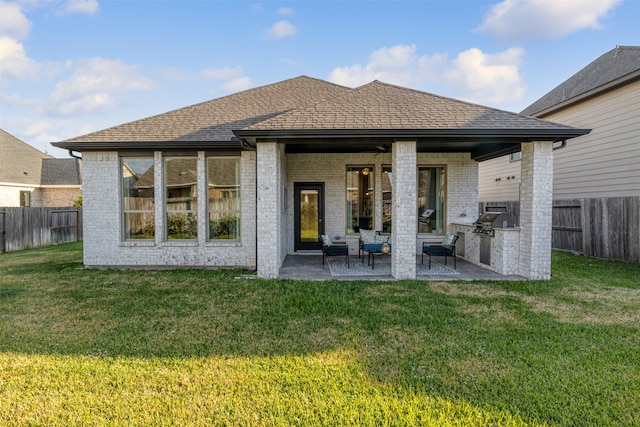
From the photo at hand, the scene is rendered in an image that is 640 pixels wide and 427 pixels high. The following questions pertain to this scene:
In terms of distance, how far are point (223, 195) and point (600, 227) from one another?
36.1 feet

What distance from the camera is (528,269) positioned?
287 inches

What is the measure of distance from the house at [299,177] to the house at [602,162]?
359cm

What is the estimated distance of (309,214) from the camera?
35.0 feet

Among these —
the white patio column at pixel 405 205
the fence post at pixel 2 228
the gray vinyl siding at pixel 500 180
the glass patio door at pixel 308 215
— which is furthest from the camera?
the gray vinyl siding at pixel 500 180

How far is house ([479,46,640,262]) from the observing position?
31.0ft

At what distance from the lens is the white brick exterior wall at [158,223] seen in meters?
8.39

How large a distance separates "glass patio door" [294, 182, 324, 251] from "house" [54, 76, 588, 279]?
0.11 feet

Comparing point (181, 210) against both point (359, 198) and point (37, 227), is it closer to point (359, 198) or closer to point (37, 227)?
point (359, 198)

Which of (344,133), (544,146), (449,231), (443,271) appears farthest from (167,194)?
(544,146)

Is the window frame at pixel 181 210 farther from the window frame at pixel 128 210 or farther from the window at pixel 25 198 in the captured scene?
the window at pixel 25 198

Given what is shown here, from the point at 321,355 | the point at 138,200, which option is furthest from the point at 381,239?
the point at 138,200

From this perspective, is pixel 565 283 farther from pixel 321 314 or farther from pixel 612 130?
pixel 612 130

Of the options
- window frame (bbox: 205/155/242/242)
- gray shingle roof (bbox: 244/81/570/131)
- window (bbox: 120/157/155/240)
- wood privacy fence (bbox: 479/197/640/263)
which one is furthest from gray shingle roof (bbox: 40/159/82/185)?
wood privacy fence (bbox: 479/197/640/263)

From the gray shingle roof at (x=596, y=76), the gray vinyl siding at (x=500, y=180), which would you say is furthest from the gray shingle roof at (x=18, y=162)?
the gray shingle roof at (x=596, y=76)
